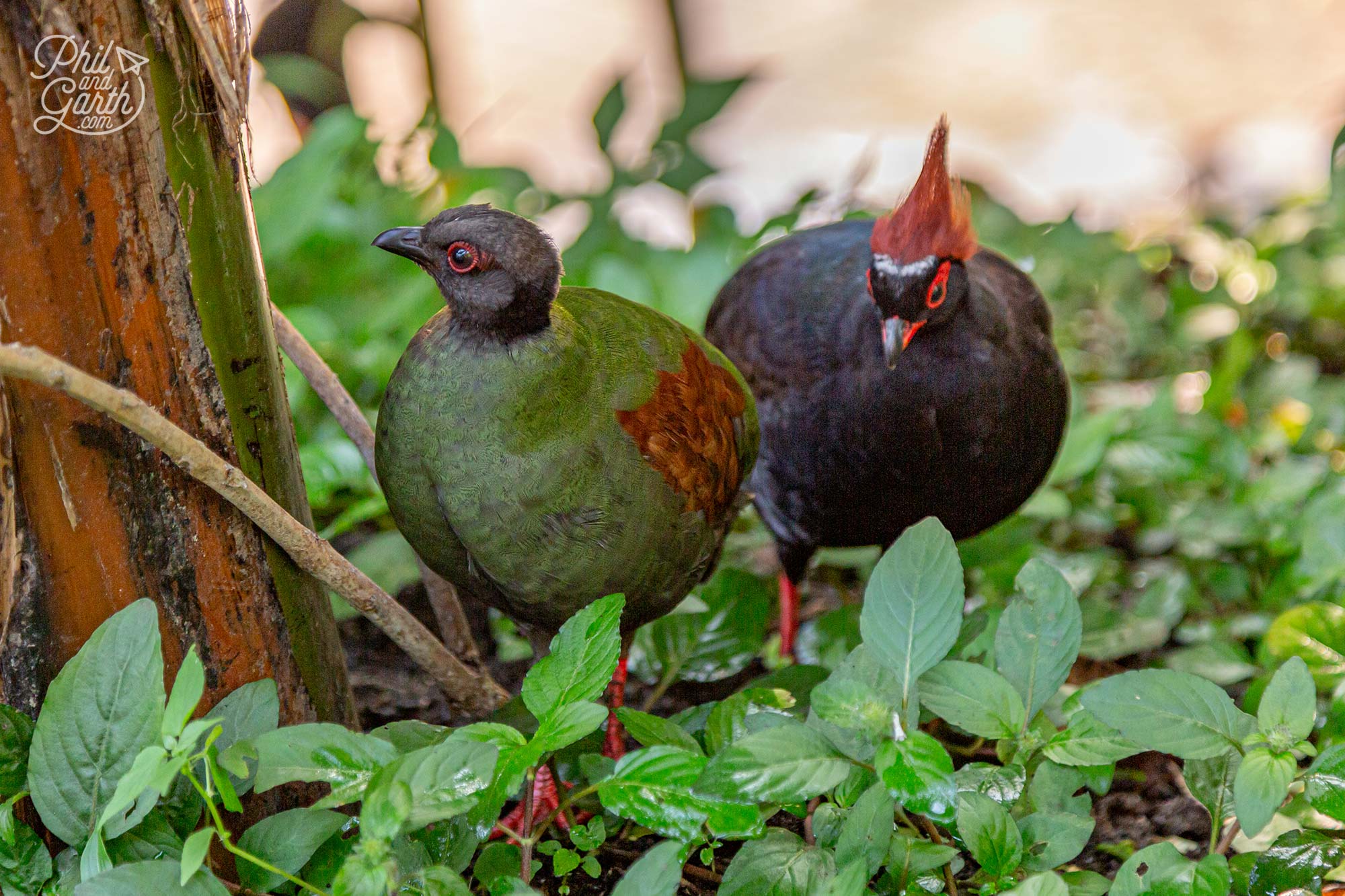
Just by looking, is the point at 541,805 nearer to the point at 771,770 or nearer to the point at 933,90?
the point at 771,770

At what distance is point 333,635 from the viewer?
2.00 meters

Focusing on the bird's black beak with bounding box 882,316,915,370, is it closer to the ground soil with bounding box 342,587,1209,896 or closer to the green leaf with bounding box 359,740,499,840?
the ground soil with bounding box 342,587,1209,896

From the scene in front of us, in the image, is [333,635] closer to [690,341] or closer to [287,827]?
[287,827]

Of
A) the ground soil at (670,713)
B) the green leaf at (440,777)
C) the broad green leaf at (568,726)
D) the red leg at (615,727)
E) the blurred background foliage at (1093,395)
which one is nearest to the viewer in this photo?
the green leaf at (440,777)

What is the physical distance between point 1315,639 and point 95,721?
7.06 feet

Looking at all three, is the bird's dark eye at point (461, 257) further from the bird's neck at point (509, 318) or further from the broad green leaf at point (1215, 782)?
the broad green leaf at point (1215, 782)

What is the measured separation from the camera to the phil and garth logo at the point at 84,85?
1.45 metres

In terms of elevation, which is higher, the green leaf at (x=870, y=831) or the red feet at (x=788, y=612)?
the green leaf at (x=870, y=831)

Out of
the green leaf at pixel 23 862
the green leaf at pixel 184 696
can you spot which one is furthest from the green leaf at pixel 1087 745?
the green leaf at pixel 23 862

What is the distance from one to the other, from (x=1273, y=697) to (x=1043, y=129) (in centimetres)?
592

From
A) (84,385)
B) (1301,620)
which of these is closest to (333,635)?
(84,385)

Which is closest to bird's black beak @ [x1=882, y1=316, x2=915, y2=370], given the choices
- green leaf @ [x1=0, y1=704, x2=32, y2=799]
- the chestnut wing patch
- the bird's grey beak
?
the bird's grey beak

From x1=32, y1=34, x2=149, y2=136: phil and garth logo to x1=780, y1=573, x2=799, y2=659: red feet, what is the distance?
1822 mm

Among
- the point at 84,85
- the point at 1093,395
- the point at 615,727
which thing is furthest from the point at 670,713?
the point at 1093,395
